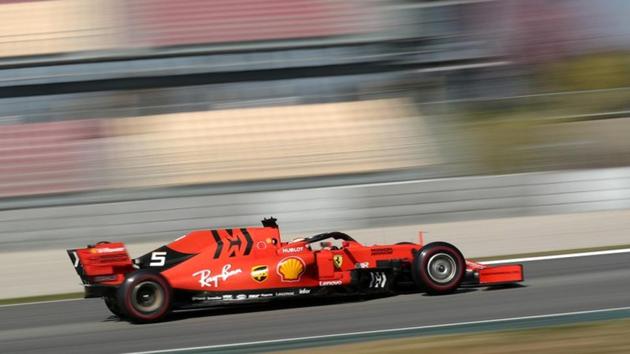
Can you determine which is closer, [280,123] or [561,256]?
[561,256]

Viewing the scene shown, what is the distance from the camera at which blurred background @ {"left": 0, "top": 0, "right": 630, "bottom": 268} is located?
14289mm

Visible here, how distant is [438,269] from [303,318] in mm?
1370

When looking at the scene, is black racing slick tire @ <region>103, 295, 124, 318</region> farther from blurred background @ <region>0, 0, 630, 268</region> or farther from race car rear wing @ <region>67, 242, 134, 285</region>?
blurred background @ <region>0, 0, 630, 268</region>

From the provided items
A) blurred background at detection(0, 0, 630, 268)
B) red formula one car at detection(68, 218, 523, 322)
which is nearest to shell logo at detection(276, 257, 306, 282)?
red formula one car at detection(68, 218, 523, 322)

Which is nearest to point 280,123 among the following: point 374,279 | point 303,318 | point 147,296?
point 374,279

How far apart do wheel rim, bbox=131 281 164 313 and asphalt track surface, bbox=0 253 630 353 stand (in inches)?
6.2

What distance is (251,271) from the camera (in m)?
8.14

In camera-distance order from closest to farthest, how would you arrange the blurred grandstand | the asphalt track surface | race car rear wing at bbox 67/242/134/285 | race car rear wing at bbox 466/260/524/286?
the asphalt track surface
race car rear wing at bbox 67/242/134/285
race car rear wing at bbox 466/260/524/286
the blurred grandstand

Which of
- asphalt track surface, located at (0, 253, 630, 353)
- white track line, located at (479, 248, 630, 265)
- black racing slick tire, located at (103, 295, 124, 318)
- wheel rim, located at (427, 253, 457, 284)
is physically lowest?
asphalt track surface, located at (0, 253, 630, 353)

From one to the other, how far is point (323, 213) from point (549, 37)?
8968 millimetres

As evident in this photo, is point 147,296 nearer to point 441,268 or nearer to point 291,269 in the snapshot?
point 291,269

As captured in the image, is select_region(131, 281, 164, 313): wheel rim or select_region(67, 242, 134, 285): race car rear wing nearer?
select_region(131, 281, 164, 313): wheel rim

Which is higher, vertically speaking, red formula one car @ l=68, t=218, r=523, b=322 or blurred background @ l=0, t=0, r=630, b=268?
blurred background @ l=0, t=0, r=630, b=268

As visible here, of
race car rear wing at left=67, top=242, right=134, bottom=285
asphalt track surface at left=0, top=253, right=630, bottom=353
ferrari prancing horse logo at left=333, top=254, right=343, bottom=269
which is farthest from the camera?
ferrari prancing horse logo at left=333, top=254, right=343, bottom=269
